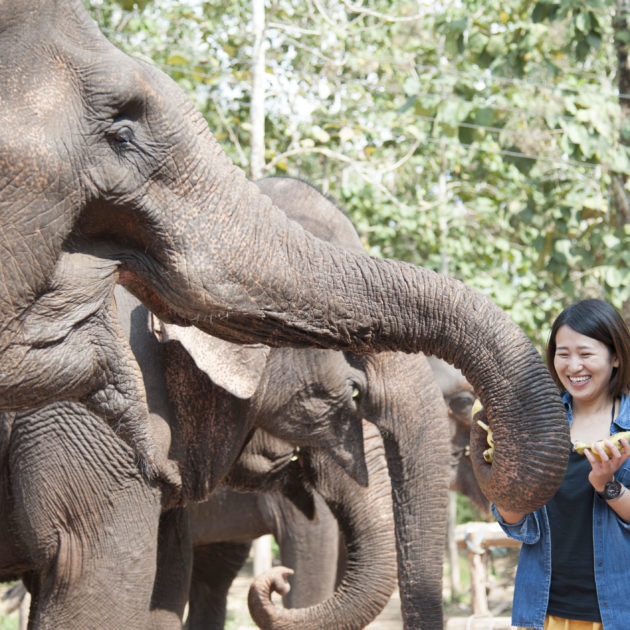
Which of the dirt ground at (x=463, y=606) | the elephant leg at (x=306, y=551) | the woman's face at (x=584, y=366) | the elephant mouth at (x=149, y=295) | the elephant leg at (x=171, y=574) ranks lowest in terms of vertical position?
the dirt ground at (x=463, y=606)

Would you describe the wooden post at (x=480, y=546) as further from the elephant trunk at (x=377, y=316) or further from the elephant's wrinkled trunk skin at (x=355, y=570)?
the elephant trunk at (x=377, y=316)

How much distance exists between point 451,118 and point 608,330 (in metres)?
3.54

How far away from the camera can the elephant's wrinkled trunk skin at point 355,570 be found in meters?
3.82

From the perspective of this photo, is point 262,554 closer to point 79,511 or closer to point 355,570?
point 355,570

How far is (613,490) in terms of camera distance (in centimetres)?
250

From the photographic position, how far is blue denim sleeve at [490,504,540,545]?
8.40 ft

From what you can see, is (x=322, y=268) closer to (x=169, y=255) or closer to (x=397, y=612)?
(x=169, y=255)

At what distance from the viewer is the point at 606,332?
269 centimetres

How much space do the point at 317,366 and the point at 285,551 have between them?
2.11 meters

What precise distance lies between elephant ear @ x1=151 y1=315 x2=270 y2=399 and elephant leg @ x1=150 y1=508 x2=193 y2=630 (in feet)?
2.81

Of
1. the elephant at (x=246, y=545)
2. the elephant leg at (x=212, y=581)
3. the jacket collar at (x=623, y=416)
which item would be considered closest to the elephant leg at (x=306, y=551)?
the elephant at (x=246, y=545)

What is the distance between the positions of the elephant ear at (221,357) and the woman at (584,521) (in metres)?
1.06

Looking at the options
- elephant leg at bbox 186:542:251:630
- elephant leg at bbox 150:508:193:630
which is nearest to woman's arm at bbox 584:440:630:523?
elephant leg at bbox 150:508:193:630

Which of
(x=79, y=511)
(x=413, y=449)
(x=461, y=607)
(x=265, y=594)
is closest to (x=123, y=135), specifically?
(x=79, y=511)
